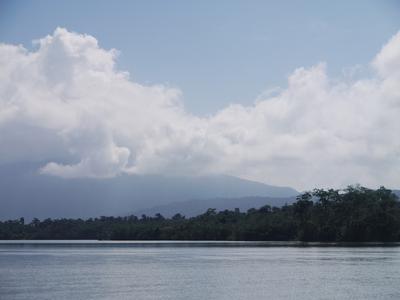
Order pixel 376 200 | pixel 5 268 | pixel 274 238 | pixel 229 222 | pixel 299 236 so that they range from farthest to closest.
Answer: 1. pixel 229 222
2. pixel 274 238
3. pixel 299 236
4. pixel 376 200
5. pixel 5 268

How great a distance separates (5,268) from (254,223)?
370 feet

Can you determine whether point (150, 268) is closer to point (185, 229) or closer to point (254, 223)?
point (254, 223)

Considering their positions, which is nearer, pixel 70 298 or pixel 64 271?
pixel 70 298

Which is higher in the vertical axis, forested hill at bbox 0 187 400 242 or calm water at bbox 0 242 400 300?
forested hill at bbox 0 187 400 242

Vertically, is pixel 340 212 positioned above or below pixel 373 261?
above

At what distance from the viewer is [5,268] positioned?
242 ft

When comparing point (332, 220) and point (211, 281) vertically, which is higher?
point (332, 220)

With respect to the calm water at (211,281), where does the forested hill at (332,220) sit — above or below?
above

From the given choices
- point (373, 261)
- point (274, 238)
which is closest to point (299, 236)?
point (274, 238)

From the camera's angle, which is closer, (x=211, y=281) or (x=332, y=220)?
(x=211, y=281)

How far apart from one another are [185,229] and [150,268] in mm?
127288

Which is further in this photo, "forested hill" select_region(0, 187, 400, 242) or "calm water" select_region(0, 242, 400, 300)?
"forested hill" select_region(0, 187, 400, 242)

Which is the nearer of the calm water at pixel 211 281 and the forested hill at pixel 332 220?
the calm water at pixel 211 281

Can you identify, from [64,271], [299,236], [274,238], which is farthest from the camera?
[274,238]
